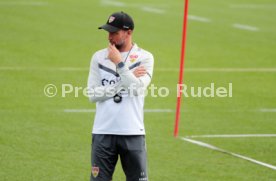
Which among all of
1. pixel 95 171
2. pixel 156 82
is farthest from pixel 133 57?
pixel 156 82

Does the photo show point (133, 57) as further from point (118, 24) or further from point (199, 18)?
point (199, 18)

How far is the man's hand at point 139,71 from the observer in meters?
9.33

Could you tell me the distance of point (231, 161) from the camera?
13.3m

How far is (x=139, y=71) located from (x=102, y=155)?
93 centimetres

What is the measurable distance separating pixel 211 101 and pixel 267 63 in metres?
4.95

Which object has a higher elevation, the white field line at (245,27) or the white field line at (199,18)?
the white field line at (199,18)

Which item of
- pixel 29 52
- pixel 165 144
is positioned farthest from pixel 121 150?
pixel 29 52

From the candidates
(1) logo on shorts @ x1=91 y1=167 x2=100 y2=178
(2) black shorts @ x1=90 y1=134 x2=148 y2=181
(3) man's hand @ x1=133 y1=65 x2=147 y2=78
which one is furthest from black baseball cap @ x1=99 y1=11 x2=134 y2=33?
(1) logo on shorts @ x1=91 y1=167 x2=100 y2=178

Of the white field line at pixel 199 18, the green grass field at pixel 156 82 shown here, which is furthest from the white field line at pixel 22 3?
the white field line at pixel 199 18

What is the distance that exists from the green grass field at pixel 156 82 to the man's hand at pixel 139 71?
325 centimetres

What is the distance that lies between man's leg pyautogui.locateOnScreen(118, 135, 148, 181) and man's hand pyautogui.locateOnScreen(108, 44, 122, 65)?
798 mm

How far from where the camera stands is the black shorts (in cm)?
931

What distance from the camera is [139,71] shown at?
934cm

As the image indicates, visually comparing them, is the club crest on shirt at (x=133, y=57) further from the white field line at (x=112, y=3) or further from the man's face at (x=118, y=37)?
the white field line at (x=112, y=3)
